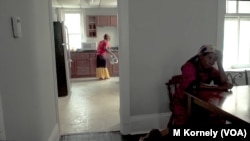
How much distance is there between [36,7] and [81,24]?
5.74 m

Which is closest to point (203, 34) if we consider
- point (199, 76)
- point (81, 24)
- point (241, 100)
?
point (199, 76)

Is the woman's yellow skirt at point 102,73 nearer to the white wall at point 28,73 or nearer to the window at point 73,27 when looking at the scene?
the window at point 73,27

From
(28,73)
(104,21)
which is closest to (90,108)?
(28,73)

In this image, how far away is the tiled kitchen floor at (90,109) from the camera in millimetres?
3203

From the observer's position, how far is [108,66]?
23.9 ft

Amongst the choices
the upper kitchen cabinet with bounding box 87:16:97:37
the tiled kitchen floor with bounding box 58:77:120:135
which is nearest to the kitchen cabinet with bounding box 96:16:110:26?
the upper kitchen cabinet with bounding box 87:16:97:37

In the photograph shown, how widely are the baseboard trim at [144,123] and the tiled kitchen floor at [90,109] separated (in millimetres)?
253

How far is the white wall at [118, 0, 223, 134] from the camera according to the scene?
2797mm

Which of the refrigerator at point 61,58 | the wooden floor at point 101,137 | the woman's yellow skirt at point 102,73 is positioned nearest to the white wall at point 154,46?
the wooden floor at point 101,137

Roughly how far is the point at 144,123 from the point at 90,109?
4.51 ft

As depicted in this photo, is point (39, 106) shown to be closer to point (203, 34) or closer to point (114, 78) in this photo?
point (203, 34)

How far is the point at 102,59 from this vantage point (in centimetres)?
675

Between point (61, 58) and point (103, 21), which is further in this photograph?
point (103, 21)

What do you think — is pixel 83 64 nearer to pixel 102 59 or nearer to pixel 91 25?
pixel 102 59
